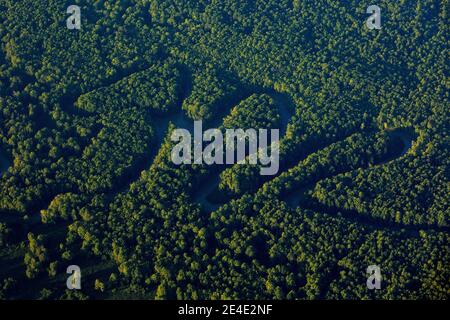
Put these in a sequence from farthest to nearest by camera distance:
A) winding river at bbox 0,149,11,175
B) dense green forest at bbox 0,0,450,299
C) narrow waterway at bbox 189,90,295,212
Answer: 1. winding river at bbox 0,149,11,175
2. narrow waterway at bbox 189,90,295,212
3. dense green forest at bbox 0,0,450,299

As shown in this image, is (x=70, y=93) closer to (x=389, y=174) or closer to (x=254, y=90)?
(x=254, y=90)

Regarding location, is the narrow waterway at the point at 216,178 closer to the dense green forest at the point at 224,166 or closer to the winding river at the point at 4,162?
the dense green forest at the point at 224,166

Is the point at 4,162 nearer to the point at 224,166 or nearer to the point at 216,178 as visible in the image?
the point at 216,178

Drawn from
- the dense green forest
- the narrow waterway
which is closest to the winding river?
the dense green forest

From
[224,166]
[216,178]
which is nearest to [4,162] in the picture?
[216,178]

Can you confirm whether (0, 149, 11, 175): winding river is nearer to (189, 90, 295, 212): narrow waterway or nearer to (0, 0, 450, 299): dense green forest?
(0, 0, 450, 299): dense green forest

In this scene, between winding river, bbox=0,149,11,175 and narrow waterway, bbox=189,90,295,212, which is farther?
winding river, bbox=0,149,11,175

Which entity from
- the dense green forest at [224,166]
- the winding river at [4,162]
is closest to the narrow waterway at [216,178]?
the dense green forest at [224,166]

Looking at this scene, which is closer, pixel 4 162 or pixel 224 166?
pixel 224 166
